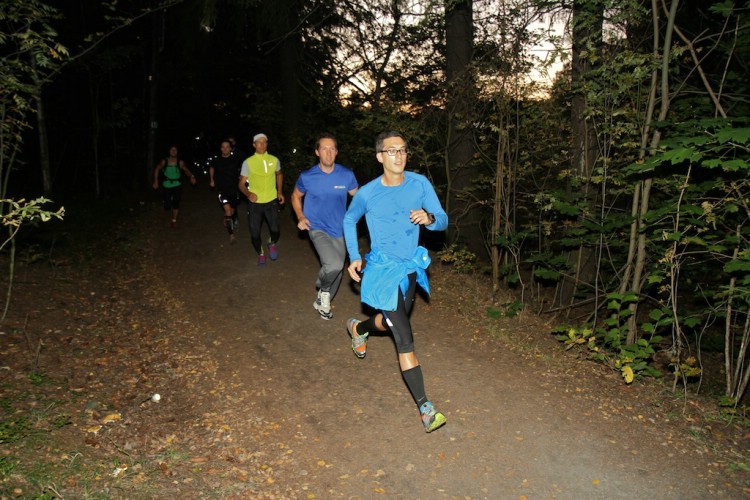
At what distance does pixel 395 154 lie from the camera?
4598 mm

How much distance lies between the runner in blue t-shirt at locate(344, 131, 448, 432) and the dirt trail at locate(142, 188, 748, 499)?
57 centimetres

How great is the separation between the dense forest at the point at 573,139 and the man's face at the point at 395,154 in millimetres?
2277

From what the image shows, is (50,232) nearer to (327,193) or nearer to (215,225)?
(215,225)

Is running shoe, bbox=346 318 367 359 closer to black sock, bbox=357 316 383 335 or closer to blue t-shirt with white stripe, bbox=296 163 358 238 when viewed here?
black sock, bbox=357 316 383 335

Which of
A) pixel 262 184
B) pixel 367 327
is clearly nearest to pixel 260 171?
pixel 262 184

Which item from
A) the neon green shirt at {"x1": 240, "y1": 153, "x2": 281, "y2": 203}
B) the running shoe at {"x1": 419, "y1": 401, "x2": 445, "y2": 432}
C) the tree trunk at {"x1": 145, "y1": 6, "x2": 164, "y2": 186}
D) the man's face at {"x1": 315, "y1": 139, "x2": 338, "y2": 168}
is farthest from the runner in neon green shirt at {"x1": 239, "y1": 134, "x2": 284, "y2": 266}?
the tree trunk at {"x1": 145, "y1": 6, "x2": 164, "y2": 186}

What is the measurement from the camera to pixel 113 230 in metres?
13.3

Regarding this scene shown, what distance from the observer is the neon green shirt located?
8945 mm

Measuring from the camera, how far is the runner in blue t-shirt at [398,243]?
15.2 ft

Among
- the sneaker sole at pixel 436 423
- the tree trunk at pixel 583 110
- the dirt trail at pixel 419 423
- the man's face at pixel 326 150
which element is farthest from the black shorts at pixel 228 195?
the sneaker sole at pixel 436 423

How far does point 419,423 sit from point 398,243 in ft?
5.63

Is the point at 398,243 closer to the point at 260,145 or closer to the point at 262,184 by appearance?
the point at 262,184

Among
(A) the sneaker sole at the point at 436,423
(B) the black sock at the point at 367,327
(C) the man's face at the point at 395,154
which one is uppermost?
(C) the man's face at the point at 395,154

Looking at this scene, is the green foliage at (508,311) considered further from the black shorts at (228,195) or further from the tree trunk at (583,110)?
the black shorts at (228,195)
